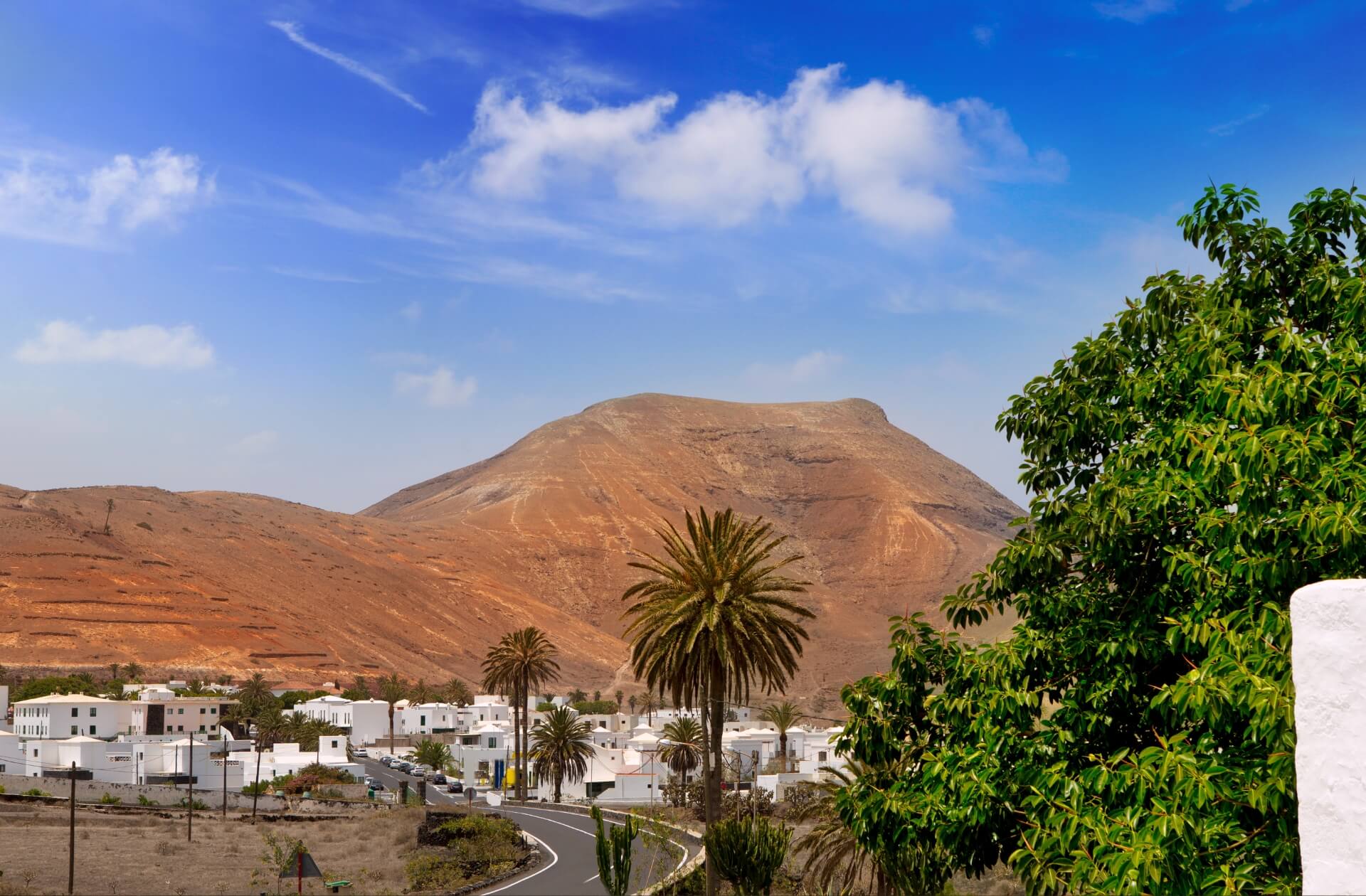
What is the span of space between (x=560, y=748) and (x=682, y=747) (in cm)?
1074

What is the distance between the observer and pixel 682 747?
226ft

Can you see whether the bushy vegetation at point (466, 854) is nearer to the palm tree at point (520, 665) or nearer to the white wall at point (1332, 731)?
the palm tree at point (520, 665)

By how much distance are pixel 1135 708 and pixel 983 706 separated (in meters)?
1.64

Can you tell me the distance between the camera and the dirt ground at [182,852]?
42.1 m

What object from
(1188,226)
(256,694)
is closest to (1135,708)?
(1188,226)

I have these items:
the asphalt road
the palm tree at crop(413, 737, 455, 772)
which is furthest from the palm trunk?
the palm tree at crop(413, 737, 455, 772)

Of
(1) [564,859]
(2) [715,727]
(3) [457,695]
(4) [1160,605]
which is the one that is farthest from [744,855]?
(3) [457,695]

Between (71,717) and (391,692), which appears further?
(391,692)

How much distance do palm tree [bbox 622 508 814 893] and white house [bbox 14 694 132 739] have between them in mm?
74543

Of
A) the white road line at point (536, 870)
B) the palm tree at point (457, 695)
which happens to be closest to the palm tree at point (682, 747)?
the white road line at point (536, 870)

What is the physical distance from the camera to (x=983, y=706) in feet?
42.9

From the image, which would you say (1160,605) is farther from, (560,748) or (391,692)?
(391,692)

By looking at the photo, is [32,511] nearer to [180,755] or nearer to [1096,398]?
[180,755]

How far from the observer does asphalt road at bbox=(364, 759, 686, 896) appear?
40.0 meters
